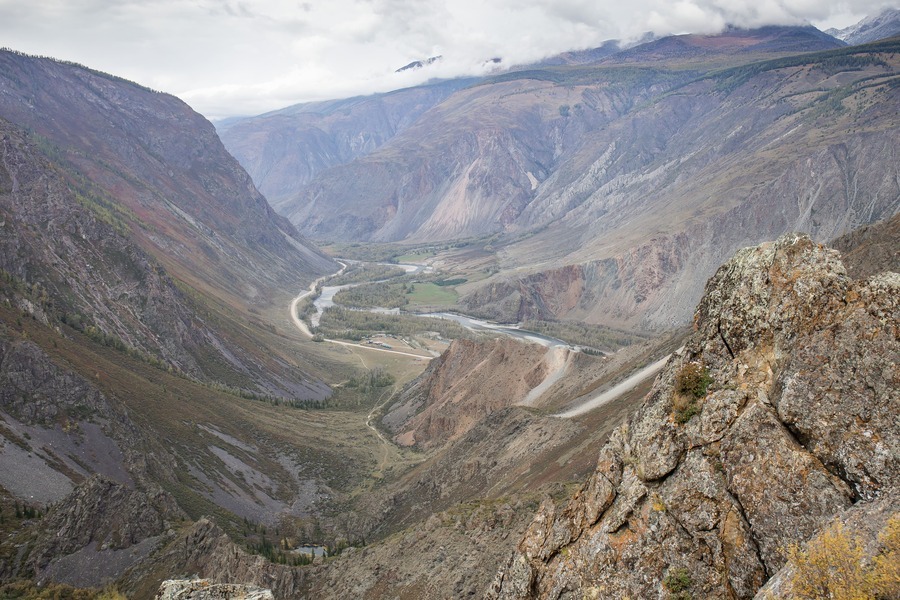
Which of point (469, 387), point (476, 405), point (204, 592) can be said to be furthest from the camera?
point (469, 387)

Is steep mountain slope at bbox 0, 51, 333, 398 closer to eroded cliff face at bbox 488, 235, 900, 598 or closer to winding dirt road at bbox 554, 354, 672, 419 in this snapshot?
winding dirt road at bbox 554, 354, 672, 419

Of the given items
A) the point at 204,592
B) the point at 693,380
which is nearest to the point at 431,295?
the point at 204,592

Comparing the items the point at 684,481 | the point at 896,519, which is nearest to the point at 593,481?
the point at 684,481

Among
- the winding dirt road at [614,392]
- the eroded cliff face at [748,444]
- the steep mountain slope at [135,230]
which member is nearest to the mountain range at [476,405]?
the eroded cliff face at [748,444]

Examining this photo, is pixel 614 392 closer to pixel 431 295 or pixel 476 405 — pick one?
pixel 476 405

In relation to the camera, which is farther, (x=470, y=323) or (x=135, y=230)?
(x=470, y=323)

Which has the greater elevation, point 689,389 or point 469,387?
point 689,389
